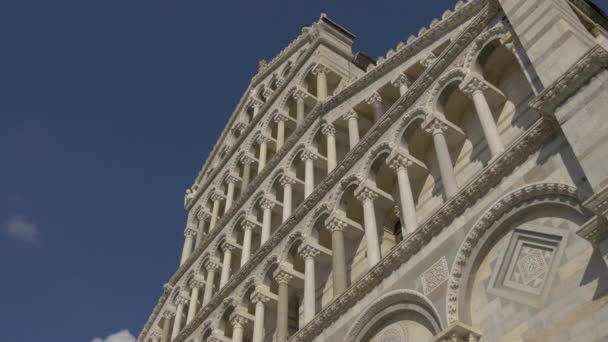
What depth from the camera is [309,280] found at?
661 inches

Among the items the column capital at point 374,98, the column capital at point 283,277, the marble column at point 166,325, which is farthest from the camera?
the marble column at point 166,325

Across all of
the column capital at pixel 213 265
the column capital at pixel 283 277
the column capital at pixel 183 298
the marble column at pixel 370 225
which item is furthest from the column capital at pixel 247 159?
A: the marble column at pixel 370 225

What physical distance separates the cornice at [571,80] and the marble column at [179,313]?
1672cm

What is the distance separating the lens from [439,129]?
584 inches

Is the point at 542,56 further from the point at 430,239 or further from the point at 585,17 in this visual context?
the point at 430,239

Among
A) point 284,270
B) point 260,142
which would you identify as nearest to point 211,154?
point 260,142

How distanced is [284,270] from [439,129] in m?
6.04

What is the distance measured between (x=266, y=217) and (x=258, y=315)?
430 cm

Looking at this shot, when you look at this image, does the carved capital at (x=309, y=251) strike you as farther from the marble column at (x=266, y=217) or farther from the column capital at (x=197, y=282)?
the column capital at (x=197, y=282)

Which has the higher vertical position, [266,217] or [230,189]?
[230,189]

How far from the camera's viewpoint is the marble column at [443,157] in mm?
13529

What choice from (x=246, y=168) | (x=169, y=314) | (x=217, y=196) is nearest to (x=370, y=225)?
(x=246, y=168)

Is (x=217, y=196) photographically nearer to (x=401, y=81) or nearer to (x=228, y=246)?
(x=228, y=246)

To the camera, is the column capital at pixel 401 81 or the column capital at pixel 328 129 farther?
the column capital at pixel 328 129
